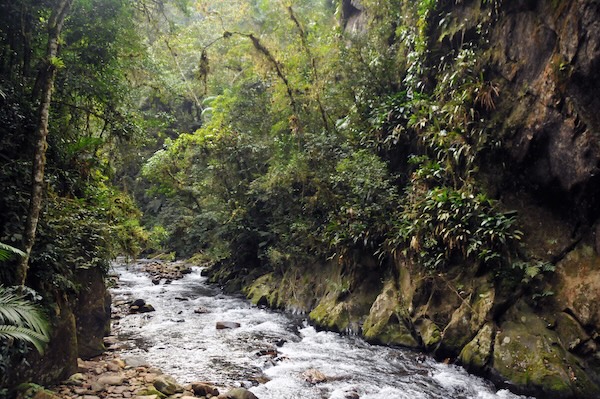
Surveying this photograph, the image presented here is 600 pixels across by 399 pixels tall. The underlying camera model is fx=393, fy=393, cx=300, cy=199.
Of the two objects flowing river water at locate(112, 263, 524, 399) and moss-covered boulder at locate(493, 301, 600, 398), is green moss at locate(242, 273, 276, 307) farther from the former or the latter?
moss-covered boulder at locate(493, 301, 600, 398)

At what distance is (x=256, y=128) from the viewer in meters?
19.0

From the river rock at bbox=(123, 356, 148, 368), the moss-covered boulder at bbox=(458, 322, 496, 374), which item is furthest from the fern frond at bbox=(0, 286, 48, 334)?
the moss-covered boulder at bbox=(458, 322, 496, 374)

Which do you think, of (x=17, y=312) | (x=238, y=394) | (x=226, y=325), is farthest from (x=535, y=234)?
(x=17, y=312)

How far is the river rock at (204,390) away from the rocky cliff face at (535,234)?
4.48 meters

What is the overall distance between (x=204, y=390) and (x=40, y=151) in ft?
15.1

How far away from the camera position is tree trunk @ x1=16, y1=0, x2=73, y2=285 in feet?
18.0

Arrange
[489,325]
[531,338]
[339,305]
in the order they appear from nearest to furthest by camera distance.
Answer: [531,338], [489,325], [339,305]

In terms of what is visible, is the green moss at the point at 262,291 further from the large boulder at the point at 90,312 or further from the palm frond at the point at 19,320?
the palm frond at the point at 19,320

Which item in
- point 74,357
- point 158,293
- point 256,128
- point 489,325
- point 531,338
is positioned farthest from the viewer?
point 256,128

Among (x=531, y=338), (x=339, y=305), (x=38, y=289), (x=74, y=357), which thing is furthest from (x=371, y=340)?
(x=38, y=289)

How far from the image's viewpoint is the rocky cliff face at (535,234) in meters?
6.80

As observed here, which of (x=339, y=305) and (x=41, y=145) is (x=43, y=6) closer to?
(x=41, y=145)

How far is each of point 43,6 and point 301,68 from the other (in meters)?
10.6

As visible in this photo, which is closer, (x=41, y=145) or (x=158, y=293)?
(x=41, y=145)
